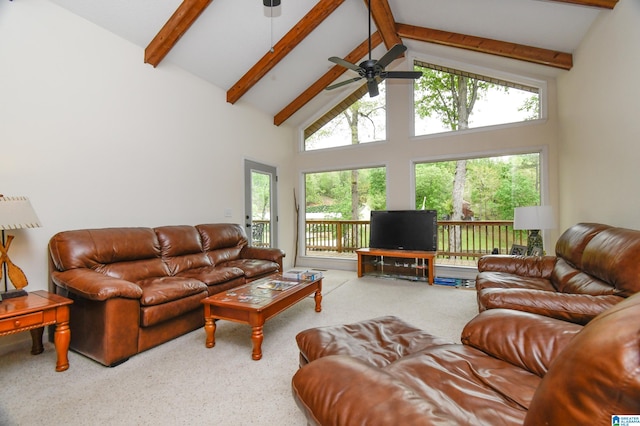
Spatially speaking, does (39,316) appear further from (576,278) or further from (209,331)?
(576,278)

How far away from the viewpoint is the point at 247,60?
4137 millimetres

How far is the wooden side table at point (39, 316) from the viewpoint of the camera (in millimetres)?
1758

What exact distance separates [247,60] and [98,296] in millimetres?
3545

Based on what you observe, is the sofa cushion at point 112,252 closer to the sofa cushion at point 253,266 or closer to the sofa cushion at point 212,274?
the sofa cushion at point 212,274

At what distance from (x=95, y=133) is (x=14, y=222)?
1295mm

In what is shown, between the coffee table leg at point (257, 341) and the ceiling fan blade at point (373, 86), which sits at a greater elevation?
the ceiling fan blade at point (373, 86)

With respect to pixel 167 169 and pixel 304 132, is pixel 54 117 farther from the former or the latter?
pixel 304 132

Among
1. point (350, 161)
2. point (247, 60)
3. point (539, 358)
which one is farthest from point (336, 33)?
point (539, 358)

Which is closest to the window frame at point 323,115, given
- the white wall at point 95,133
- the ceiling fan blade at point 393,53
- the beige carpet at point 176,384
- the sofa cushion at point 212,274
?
the white wall at point 95,133

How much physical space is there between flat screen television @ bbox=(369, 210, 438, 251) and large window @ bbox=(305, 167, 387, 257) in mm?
838

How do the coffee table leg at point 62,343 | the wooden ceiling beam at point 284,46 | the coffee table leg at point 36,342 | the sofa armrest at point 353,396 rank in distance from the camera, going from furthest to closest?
the wooden ceiling beam at point 284,46 → the coffee table leg at point 36,342 → the coffee table leg at point 62,343 → the sofa armrest at point 353,396

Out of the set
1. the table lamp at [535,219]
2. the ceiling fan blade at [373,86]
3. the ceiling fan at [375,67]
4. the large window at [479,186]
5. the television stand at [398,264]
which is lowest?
the television stand at [398,264]

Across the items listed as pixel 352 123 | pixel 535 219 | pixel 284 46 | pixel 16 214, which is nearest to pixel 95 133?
pixel 16 214

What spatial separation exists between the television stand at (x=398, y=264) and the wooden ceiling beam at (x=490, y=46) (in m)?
2.82
